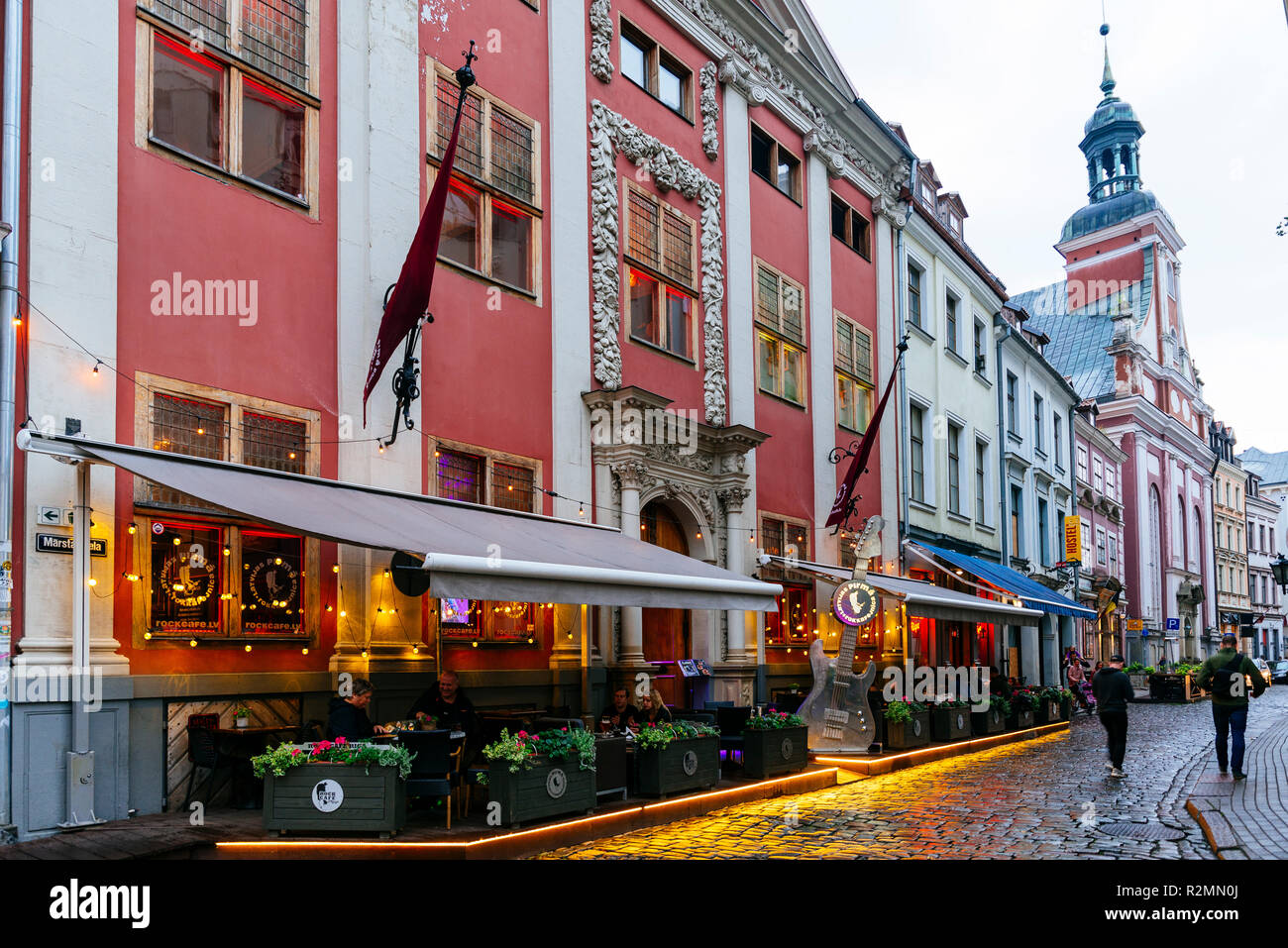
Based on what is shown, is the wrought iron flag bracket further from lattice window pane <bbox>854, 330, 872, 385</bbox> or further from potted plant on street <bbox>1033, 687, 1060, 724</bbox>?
potted plant on street <bbox>1033, 687, 1060, 724</bbox>

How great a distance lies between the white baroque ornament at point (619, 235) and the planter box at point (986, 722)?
261 inches

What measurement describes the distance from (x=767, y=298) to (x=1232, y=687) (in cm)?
969

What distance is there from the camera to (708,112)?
62.4 ft

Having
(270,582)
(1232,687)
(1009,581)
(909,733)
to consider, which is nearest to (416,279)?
(270,582)

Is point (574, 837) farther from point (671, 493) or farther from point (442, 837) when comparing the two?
point (671, 493)

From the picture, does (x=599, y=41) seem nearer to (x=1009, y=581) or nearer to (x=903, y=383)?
(x=903, y=383)

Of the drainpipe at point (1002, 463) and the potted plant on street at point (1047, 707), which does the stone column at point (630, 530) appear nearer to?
the potted plant on street at point (1047, 707)

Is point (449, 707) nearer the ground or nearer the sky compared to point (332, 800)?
nearer the sky

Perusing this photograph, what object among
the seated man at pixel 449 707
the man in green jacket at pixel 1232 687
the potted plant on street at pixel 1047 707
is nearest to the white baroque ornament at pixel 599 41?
the seated man at pixel 449 707

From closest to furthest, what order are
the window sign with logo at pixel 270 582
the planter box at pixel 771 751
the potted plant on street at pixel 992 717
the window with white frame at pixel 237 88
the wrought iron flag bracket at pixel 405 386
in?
the window with white frame at pixel 237 88 → the window sign with logo at pixel 270 582 → the wrought iron flag bracket at pixel 405 386 → the planter box at pixel 771 751 → the potted plant on street at pixel 992 717

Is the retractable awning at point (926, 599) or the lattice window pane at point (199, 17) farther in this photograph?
the retractable awning at point (926, 599)

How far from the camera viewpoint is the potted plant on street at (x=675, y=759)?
11352 millimetres

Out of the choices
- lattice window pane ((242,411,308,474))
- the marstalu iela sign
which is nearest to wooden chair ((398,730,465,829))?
the marstalu iela sign
